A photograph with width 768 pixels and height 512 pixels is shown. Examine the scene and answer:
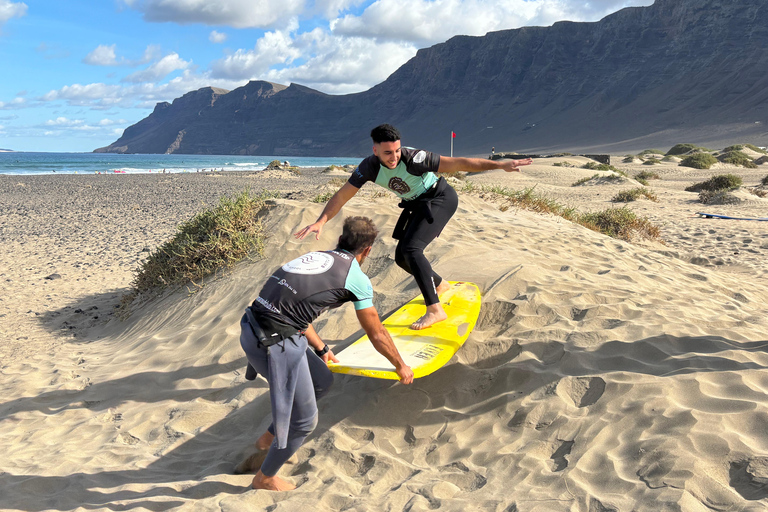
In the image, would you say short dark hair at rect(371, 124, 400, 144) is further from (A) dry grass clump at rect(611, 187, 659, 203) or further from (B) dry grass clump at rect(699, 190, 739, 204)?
(B) dry grass clump at rect(699, 190, 739, 204)

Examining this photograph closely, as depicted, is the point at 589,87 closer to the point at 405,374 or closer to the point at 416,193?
the point at 416,193

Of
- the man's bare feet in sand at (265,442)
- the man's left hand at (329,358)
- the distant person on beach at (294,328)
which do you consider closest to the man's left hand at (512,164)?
the distant person on beach at (294,328)

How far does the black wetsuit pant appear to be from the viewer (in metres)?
4.88

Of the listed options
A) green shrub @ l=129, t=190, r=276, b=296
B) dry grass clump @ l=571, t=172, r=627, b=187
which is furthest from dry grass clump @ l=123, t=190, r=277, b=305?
dry grass clump @ l=571, t=172, r=627, b=187

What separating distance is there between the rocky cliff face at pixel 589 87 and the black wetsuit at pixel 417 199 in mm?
77370

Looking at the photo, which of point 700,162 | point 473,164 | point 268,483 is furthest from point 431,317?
point 700,162

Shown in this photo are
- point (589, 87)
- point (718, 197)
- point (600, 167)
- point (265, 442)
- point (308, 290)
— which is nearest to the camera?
point (308, 290)

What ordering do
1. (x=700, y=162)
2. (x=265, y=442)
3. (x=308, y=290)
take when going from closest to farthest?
(x=308, y=290) → (x=265, y=442) → (x=700, y=162)

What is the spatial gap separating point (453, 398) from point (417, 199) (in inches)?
70.3

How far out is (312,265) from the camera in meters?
3.35

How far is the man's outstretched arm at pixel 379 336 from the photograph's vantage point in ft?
10.9

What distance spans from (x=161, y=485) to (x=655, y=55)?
4599 inches

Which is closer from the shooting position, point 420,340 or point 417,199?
point 420,340

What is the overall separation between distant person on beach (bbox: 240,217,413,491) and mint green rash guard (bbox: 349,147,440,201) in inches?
51.2
